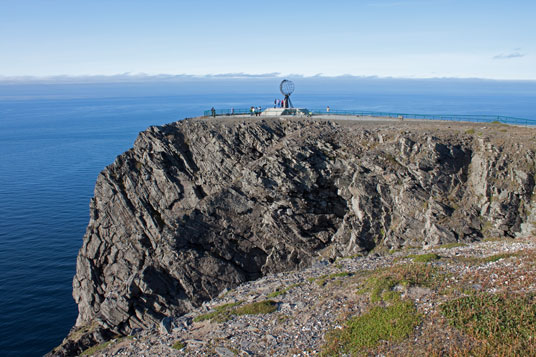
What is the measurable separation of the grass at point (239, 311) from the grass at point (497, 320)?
11245mm

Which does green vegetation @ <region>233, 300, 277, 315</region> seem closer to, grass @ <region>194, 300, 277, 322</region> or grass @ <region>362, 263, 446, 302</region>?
grass @ <region>194, 300, 277, 322</region>

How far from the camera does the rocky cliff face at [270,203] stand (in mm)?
37750

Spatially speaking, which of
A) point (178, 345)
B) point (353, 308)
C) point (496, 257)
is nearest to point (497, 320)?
point (353, 308)

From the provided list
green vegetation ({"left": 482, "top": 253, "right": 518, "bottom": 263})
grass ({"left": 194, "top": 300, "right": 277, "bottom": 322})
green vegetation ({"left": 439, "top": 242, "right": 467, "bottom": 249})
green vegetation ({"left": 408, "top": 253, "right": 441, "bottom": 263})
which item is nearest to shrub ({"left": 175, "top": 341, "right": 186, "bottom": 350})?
grass ({"left": 194, "top": 300, "right": 277, "bottom": 322})

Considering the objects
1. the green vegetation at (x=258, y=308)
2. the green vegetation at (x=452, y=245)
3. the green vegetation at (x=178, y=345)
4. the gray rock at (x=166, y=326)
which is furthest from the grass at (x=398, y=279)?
the gray rock at (x=166, y=326)

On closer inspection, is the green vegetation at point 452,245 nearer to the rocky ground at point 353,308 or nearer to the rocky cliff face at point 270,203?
the rocky ground at point 353,308

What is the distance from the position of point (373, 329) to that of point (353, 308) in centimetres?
282

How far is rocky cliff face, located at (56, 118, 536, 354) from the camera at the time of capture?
124ft

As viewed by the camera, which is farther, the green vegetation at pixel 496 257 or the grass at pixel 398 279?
the green vegetation at pixel 496 257

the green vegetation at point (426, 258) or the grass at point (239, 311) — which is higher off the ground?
the green vegetation at point (426, 258)

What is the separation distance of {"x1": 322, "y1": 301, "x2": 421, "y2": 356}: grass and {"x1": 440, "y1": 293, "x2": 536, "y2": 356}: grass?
2054mm

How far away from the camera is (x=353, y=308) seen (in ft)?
81.9

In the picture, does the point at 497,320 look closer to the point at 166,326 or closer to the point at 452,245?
the point at 452,245

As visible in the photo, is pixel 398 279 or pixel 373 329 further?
pixel 398 279
